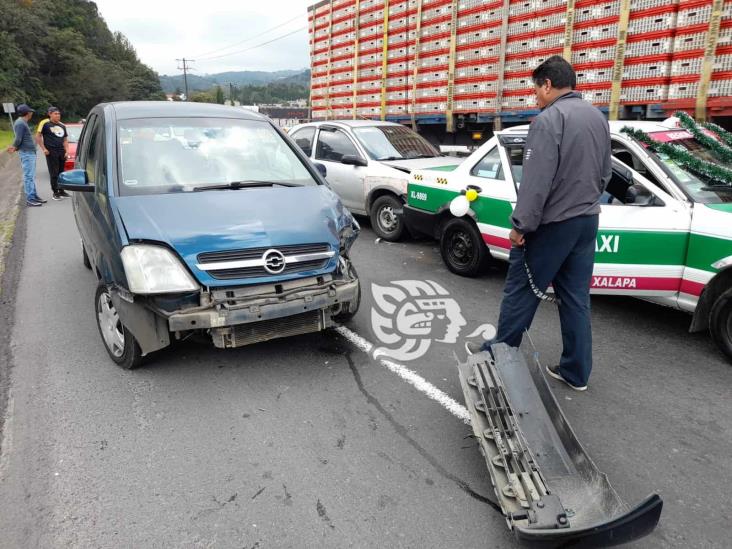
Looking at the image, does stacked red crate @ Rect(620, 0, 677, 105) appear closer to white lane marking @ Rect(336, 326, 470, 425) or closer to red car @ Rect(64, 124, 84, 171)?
white lane marking @ Rect(336, 326, 470, 425)

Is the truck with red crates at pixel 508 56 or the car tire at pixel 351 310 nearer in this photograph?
the car tire at pixel 351 310

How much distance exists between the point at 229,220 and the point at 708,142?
4062 mm

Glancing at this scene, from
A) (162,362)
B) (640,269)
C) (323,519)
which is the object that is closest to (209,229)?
(162,362)

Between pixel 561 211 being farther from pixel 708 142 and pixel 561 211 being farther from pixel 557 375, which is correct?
pixel 708 142

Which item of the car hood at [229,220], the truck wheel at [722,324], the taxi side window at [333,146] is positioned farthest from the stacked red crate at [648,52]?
the car hood at [229,220]

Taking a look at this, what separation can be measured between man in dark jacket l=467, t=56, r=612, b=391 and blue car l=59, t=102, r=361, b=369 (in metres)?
1.20

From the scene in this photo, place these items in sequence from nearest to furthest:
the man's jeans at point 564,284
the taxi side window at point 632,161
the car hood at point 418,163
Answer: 1. the man's jeans at point 564,284
2. the taxi side window at point 632,161
3. the car hood at point 418,163

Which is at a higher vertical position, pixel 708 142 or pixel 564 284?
pixel 708 142

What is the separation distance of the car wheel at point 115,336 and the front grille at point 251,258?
2.56 feet

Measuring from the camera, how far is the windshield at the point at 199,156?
3971mm

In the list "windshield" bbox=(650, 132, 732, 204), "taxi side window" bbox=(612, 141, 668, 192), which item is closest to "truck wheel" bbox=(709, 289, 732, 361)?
"windshield" bbox=(650, 132, 732, 204)

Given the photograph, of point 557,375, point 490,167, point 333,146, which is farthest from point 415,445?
point 333,146

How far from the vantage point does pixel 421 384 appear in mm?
3604

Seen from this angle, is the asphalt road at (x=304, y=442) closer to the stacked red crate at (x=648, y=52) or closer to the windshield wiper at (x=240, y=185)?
the windshield wiper at (x=240, y=185)
